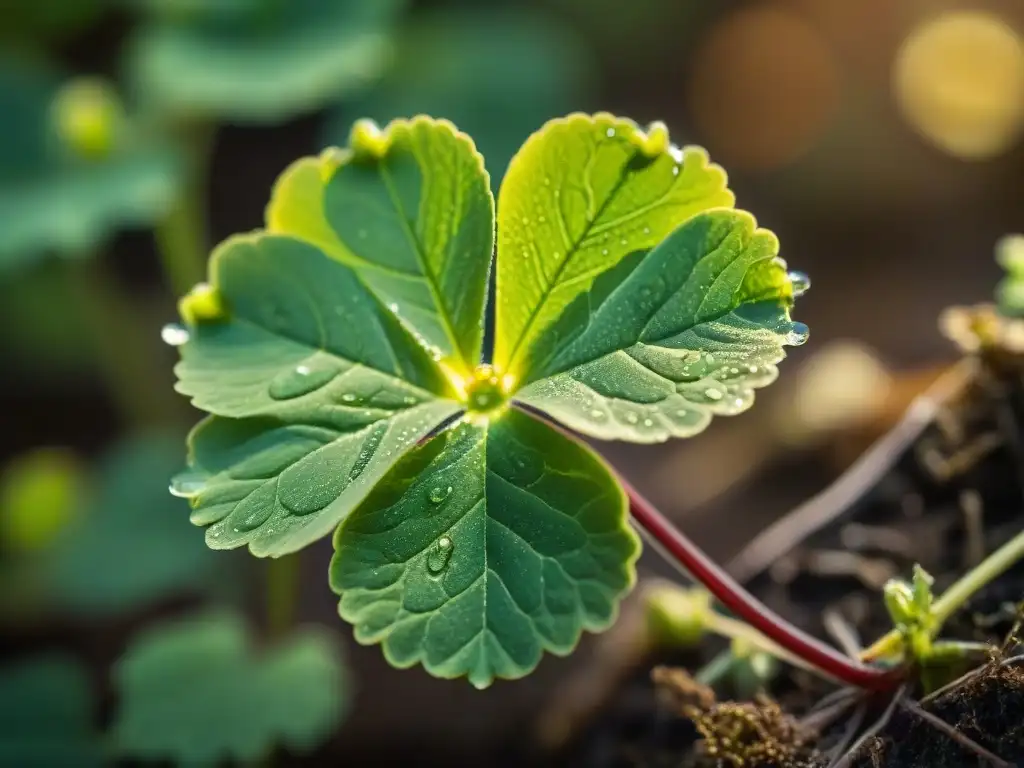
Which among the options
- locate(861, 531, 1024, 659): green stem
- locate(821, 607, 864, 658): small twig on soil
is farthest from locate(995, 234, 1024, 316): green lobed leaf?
locate(821, 607, 864, 658): small twig on soil

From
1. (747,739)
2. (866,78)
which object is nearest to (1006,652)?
(747,739)

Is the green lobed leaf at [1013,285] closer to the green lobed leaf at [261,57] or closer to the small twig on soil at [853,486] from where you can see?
the small twig on soil at [853,486]

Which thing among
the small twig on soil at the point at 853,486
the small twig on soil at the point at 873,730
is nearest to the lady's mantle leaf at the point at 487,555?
the small twig on soil at the point at 873,730

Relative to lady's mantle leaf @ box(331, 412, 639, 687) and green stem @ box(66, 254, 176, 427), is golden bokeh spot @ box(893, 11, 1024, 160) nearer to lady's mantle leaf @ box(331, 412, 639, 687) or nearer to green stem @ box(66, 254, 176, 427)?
green stem @ box(66, 254, 176, 427)

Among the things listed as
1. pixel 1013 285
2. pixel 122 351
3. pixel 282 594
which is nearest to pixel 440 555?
pixel 1013 285

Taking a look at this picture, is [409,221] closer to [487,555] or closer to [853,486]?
[487,555]

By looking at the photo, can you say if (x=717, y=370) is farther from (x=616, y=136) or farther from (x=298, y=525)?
(x=298, y=525)
